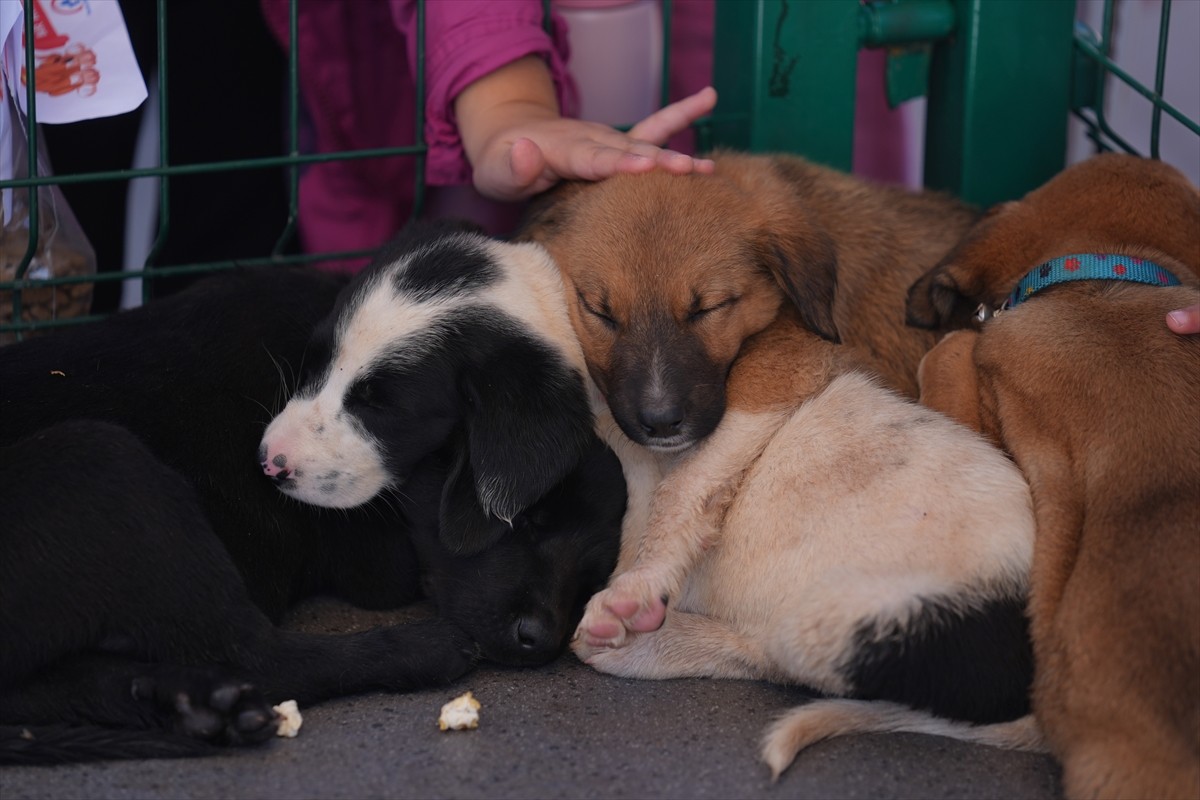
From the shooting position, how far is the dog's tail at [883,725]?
2.68 meters

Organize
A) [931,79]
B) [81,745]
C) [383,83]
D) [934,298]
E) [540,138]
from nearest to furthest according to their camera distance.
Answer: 1. [81,745]
2. [934,298]
3. [540,138]
4. [931,79]
5. [383,83]

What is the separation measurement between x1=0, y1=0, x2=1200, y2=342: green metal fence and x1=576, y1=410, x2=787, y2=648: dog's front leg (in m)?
1.40

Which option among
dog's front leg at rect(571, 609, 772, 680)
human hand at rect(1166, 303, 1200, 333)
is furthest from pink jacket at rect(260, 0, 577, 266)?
human hand at rect(1166, 303, 1200, 333)

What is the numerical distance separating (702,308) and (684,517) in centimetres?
55

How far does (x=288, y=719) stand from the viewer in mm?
2713

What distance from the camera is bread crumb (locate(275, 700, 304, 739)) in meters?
2.70

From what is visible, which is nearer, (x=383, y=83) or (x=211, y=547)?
(x=211, y=547)

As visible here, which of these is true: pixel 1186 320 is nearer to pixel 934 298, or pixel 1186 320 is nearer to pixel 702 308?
pixel 934 298

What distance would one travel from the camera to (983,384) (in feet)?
10.8

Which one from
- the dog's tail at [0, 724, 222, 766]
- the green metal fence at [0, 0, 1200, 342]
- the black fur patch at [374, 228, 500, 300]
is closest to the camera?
the dog's tail at [0, 724, 222, 766]

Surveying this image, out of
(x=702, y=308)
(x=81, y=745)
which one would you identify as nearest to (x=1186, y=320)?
(x=702, y=308)

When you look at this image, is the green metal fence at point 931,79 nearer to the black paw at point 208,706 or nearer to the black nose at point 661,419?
the black nose at point 661,419

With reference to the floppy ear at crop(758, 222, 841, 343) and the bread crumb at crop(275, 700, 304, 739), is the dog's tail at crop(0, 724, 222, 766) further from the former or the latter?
the floppy ear at crop(758, 222, 841, 343)

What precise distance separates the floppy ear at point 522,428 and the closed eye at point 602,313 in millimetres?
218
